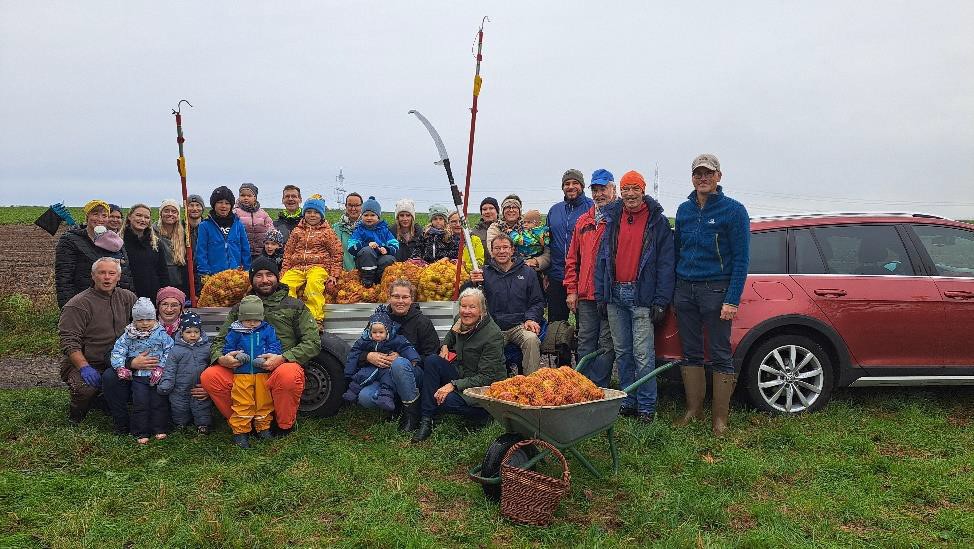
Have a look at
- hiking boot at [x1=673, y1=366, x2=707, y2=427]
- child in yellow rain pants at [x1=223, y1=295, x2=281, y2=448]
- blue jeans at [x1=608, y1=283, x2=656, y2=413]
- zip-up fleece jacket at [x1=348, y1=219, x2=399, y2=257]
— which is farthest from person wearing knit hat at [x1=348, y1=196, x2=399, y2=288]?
hiking boot at [x1=673, y1=366, x2=707, y2=427]

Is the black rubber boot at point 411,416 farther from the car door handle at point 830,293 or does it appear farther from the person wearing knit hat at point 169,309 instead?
the car door handle at point 830,293

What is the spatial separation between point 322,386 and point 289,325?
648mm

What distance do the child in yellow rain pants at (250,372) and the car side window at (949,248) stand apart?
583 cm

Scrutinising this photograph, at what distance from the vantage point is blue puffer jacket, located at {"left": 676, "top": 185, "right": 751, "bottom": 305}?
509 cm

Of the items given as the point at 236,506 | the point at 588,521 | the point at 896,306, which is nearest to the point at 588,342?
the point at 588,521

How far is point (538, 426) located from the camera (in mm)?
3932

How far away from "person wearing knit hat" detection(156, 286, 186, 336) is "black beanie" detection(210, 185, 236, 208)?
148 centimetres

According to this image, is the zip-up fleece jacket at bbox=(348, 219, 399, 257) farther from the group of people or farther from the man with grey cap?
the man with grey cap

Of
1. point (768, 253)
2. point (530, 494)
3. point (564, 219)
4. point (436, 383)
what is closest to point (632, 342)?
point (768, 253)

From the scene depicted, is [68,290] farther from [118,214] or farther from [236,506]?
[236,506]

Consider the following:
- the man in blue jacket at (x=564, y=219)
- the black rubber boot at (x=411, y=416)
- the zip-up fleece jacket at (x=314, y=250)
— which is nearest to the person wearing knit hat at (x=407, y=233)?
the zip-up fleece jacket at (x=314, y=250)

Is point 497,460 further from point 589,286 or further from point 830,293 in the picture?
point 830,293

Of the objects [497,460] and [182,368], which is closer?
[497,460]

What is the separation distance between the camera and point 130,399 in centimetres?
576
